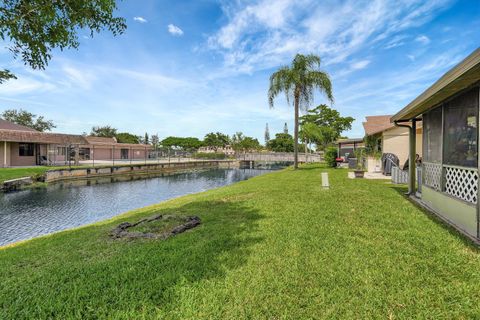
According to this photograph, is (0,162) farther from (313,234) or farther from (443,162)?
(443,162)

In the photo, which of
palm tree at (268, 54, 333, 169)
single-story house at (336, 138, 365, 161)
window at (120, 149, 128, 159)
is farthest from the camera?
window at (120, 149, 128, 159)

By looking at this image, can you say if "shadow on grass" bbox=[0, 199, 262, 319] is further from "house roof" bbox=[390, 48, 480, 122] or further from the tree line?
the tree line

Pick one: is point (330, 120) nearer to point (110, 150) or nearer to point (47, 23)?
point (110, 150)

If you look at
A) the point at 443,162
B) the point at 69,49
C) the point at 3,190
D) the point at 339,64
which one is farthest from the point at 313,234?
the point at 3,190

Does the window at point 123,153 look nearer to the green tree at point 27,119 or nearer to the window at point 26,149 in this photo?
the window at point 26,149

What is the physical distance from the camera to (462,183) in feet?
15.3

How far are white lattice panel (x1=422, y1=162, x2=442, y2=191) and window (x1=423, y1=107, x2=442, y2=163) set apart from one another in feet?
0.54

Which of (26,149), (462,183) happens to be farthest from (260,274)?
(26,149)

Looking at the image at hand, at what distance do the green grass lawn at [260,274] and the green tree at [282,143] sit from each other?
70.1 metres

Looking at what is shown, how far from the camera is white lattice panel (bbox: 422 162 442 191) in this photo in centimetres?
573

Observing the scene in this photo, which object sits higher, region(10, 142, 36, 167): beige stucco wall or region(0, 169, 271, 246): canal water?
region(10, 142, 36, 167): beige stucco wall

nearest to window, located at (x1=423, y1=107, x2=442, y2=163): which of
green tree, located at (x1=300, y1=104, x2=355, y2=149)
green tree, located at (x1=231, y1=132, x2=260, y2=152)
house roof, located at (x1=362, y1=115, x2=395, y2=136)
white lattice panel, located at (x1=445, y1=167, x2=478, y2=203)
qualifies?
white lattice panel, located at (x1=445, y1=167, x2=478, y2=203)

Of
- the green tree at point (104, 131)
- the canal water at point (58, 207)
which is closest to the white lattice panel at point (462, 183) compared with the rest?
the canal water at point (58, 207)

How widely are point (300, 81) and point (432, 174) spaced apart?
1417 cm
